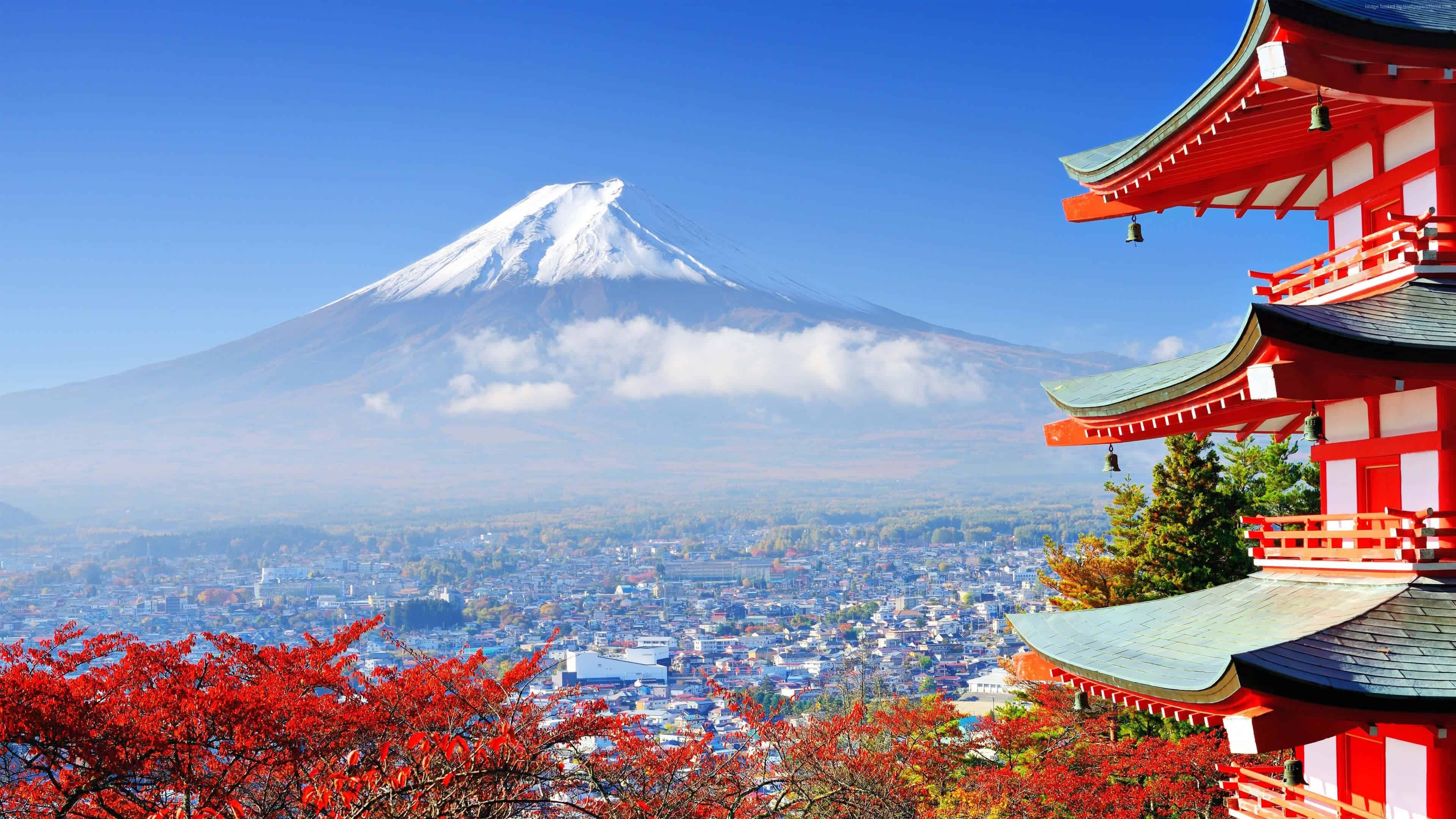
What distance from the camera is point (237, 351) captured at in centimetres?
15438

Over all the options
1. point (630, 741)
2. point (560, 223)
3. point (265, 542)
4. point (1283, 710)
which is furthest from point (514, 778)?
point (560, 223)

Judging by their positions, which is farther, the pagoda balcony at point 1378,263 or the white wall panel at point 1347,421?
the white wall panel at point 1347,421

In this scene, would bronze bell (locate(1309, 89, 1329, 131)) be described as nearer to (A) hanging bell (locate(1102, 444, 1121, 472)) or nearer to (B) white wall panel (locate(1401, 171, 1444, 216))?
(B) white wall panel (locate(1401, 171, 1444, 216))

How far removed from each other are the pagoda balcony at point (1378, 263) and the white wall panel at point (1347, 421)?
600mm

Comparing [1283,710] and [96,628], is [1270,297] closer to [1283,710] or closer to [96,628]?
[1283,710]

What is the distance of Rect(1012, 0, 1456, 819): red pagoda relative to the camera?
4.95m

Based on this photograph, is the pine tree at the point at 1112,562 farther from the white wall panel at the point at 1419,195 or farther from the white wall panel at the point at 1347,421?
the white wall panel at the point at 1419,195

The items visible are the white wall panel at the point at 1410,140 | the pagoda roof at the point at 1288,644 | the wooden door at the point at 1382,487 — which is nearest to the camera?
the pagoda roof at the point at 1288,644

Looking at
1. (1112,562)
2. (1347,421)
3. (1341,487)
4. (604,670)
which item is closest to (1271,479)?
(1112,562)

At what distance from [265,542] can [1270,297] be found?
102 metres

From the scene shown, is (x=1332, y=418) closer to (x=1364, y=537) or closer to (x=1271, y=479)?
(x=1364, y=537)

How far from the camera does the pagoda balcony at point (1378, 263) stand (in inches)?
215

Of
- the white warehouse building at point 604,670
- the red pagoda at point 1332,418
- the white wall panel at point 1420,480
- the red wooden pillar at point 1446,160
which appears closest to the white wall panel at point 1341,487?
the red pagoda at point 1332,418

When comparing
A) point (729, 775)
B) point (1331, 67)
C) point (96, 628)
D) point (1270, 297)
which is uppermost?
point (1331, 67)
